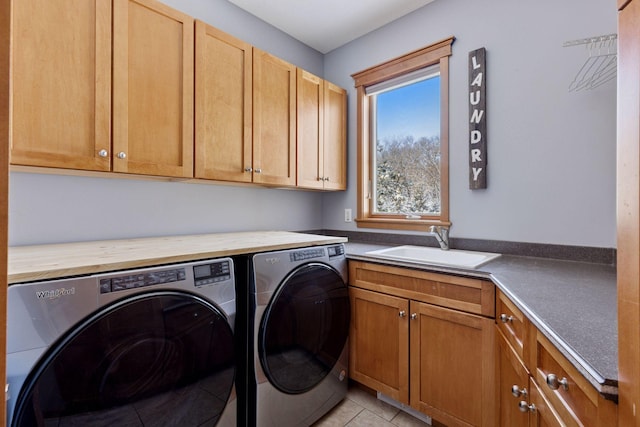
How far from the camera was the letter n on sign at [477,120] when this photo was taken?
1894 millimetres

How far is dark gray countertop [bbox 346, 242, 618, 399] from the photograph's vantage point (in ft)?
2.06

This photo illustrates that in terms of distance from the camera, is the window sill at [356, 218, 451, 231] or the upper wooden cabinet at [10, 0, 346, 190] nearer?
the upper wooden cabinet at [10, 0, 346, 190]

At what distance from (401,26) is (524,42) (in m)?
0.90

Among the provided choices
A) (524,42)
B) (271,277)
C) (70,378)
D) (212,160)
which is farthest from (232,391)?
(524,42)

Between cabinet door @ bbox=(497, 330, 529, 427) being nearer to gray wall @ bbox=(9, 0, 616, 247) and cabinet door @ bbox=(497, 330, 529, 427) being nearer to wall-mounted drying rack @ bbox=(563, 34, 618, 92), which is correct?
gray wall @ bbox=(9, 0, 616, 247)

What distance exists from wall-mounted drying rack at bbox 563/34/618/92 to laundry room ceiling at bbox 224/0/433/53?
1.09m

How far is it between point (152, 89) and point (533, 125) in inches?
81.4

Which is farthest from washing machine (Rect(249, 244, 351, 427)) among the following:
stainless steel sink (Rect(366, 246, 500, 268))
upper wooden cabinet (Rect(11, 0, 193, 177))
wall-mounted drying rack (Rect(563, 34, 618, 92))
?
wall-mounted drying rack (Rect(563, 34, 618, 92))

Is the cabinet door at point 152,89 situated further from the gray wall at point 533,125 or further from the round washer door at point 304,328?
the gray wall at point 533,125

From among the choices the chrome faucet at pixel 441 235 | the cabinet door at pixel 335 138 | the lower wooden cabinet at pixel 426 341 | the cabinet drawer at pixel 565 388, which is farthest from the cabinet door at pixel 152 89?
the cabinet drawer at pixel 565 388

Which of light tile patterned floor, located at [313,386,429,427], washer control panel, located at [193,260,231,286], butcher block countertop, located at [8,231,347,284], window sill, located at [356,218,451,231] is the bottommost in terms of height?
light tile patterned floor, located at [313,386,429,427]

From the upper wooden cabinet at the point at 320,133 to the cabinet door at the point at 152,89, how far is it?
82 centimetres

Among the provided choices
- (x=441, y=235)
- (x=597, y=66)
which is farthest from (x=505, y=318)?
(x=597, y=66)

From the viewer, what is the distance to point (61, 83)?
1.24 metres
